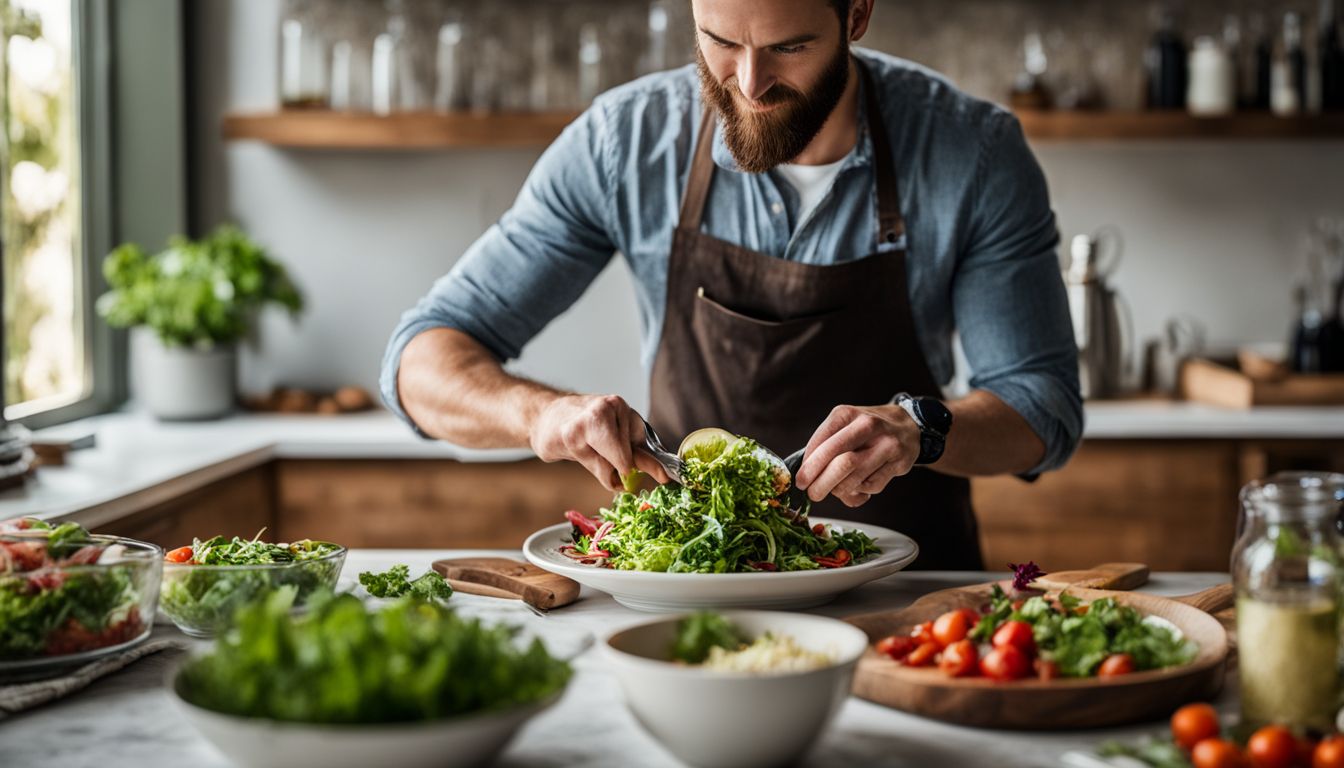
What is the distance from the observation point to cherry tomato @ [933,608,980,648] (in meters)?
1.44

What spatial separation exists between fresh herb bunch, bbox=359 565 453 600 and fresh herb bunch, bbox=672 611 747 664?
40cm

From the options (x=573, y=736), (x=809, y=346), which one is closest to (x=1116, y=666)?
(x=573, y=736)

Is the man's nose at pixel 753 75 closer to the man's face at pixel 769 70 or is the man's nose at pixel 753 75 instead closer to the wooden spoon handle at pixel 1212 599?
the man's face at pixel 769 70

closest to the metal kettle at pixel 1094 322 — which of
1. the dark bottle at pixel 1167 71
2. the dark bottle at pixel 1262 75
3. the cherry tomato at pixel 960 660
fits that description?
the dark bottle at pixel 1167 71

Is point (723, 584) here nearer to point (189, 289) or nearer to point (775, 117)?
point (775, 117)

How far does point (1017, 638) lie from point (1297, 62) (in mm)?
3149

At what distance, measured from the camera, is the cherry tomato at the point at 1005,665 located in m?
1.35

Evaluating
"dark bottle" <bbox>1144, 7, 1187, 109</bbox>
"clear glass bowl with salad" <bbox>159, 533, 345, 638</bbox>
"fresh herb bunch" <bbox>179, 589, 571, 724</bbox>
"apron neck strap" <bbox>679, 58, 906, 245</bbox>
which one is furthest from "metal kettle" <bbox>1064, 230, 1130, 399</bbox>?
"fresh herb bunch" <bbox>179, 589, 571, 724</bbox>

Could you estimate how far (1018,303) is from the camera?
2.38 m

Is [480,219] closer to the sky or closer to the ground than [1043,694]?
closer to the sky

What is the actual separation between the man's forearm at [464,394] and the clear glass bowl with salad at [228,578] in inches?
23.6

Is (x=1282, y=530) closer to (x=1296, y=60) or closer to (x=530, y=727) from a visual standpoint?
(x=530, y=727)

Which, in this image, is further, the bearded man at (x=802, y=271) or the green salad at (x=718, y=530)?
the bearded man at (x=802, y=271)

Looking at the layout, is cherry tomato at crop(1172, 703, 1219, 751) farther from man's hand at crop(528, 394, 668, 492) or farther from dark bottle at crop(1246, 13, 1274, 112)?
dark bottle at crop(1246, 13, 1274, 112)
